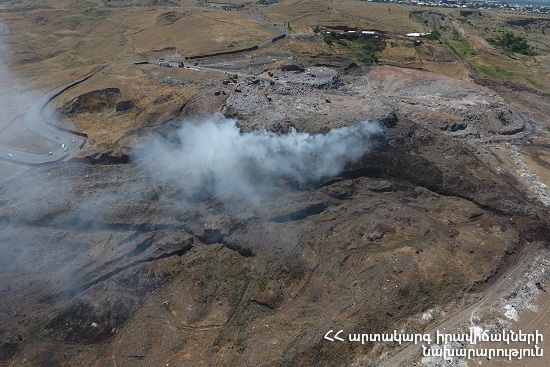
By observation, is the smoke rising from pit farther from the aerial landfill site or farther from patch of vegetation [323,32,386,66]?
patch of vegetation [323,32,386,66]

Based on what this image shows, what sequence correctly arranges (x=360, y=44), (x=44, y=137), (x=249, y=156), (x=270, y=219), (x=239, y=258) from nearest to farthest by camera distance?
(x=239, y=258) < (x=270, y=219) < (x=249, y=156) < (x=44, y=137) < (x=360, y=44)

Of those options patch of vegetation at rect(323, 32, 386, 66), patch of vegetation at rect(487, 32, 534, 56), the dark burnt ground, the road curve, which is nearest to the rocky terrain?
the dark burnt ground

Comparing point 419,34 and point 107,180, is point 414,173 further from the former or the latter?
point 419,34

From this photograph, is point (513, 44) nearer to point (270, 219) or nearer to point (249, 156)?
point (249, 156)

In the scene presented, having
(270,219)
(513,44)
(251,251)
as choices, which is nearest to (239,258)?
(251,251)

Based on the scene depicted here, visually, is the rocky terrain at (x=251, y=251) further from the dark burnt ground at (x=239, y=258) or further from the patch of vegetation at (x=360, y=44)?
the patch of vegetation at (x=360, y=44)

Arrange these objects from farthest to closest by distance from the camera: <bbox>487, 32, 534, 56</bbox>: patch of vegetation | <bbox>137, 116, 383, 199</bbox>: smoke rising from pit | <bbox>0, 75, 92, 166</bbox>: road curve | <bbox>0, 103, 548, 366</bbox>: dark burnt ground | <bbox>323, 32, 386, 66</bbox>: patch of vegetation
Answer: <bbox>487, 32, 534, 56</bbox>: patch of vegetation
<bbox>323, 32, 386, 66</bbox>: patch of vegetation
<bbox>0, 75, 92, 166</bbox>: road curve
<bbox>137, 116, 383, 199</bbox>: smoke rising from pit
<bbox>0, 103, 548, 366</bbox>: dark burnt ground

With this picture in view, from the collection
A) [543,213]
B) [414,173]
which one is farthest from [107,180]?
[543,213]
